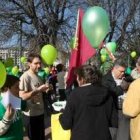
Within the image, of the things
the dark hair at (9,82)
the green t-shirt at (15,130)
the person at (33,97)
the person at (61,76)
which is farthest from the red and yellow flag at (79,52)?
the person at (61,76)

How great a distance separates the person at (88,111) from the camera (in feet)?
13.8

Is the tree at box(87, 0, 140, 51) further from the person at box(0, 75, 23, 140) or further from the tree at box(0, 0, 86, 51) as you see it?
the person at box(0, 75, 23, 140)

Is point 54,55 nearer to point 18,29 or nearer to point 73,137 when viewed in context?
point 73,137

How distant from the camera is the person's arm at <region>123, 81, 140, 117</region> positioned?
15.0 ft

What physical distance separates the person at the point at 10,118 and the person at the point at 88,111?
1.67 feet

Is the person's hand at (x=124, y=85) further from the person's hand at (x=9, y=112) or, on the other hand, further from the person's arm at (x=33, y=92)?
the person's hand at (x=9, y=112)

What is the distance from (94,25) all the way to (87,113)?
2361 millimetres

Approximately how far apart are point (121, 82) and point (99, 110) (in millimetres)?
A: 1744

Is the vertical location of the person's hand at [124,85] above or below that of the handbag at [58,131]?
above

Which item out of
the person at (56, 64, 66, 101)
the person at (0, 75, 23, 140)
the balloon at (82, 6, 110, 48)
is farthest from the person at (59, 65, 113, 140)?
the person at (56, 64, 66, 101)

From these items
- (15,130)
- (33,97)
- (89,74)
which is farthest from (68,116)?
(33,97)

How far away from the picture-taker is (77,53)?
6.21 meters

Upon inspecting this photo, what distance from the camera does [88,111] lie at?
4.23m

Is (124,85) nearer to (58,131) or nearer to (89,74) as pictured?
(58,131)
